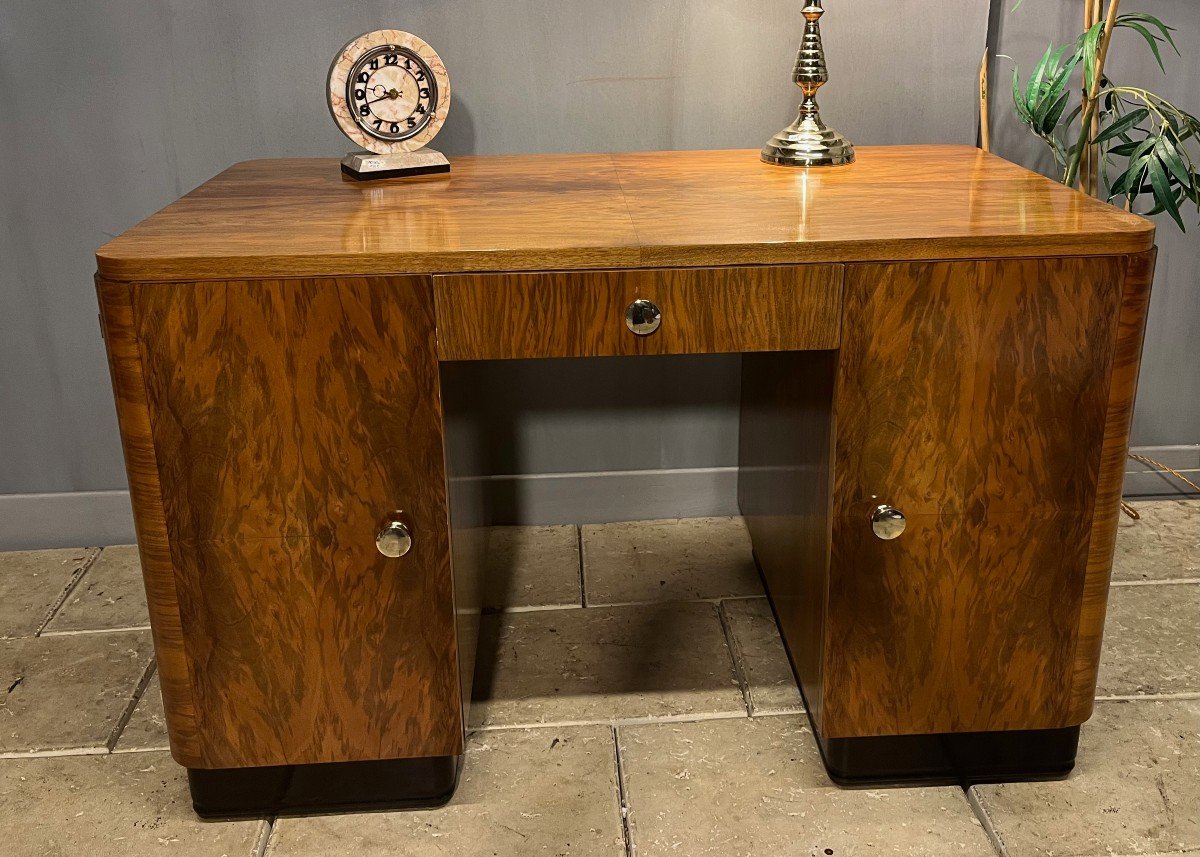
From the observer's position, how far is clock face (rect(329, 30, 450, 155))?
5.71ft

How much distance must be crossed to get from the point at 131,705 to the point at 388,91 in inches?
41.8

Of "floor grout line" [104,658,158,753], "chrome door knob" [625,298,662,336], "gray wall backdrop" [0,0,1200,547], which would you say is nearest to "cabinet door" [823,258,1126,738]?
"chrome door knob" [625,298,662,336]

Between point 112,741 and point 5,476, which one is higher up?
point 5,476

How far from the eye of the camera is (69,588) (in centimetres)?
216

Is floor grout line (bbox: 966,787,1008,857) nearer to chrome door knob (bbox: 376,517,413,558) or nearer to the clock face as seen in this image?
chrome door knob (bbox: 376,517,413,558)

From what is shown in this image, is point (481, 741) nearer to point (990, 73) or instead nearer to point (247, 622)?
point (247, 622)

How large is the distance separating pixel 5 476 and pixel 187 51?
3.09 feet

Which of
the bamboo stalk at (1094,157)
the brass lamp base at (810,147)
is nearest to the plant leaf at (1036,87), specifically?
the bamboo stalk at (1094,157)

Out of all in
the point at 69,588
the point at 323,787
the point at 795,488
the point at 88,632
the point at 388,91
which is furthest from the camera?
the point at 69,588

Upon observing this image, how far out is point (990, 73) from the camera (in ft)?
7.06

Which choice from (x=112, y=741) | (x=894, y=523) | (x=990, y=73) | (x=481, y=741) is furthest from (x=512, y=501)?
(x=990, y=73)

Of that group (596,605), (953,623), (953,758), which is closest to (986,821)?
(953,758)

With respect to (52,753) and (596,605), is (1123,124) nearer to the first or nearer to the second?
(596,605)

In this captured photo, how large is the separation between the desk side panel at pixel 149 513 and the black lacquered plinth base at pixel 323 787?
0.08 m
